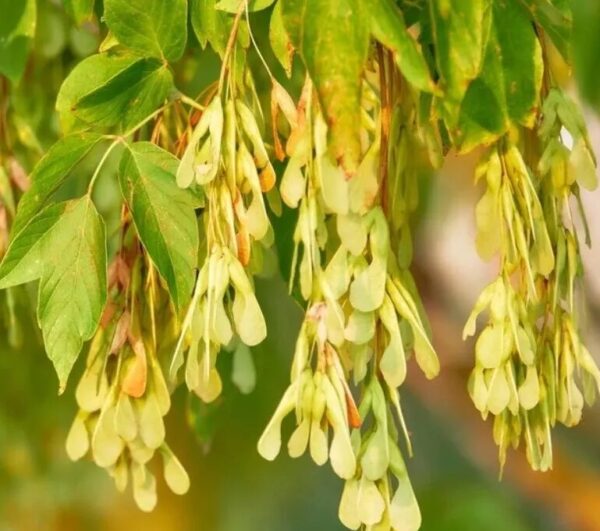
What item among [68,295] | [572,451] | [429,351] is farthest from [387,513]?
[572,451]

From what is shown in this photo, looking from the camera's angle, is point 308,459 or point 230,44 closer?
point 230,44

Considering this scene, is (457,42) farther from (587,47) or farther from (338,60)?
(587,47)

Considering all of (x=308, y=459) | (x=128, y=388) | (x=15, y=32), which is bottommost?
(x=308, y=459)

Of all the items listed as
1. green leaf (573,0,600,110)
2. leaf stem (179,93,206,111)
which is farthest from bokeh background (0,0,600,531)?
leaf stem (179,93,206,111)

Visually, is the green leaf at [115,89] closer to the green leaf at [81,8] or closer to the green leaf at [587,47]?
the green leaf at [81,8]

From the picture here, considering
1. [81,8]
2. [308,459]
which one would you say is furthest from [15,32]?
[308,459]

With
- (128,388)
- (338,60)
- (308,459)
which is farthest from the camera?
(308,459)
